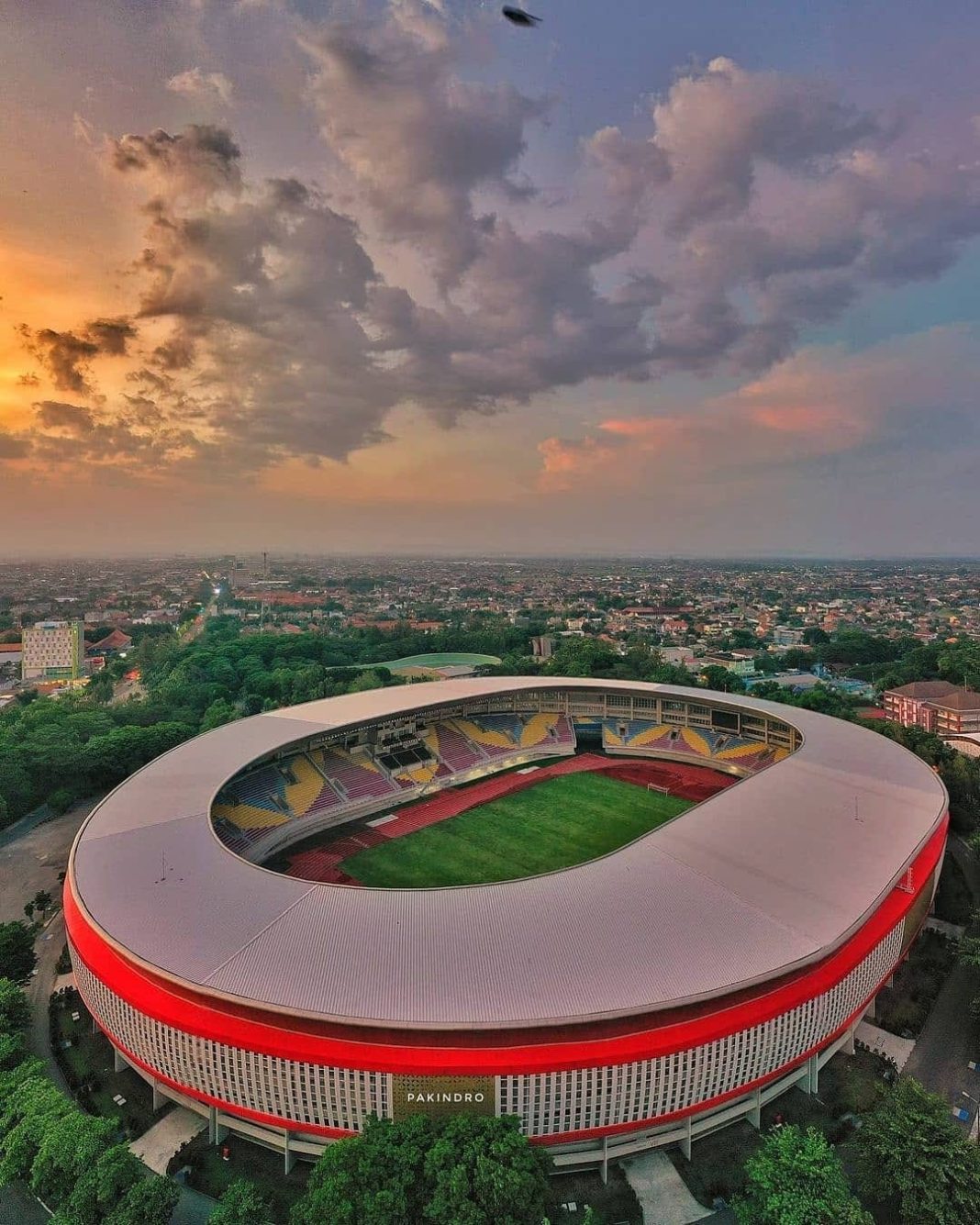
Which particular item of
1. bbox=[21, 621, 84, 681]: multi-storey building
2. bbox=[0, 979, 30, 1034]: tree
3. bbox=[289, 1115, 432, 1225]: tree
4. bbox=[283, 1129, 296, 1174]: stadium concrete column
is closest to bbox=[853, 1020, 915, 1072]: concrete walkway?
bbox=[289, 1115, 432, 1225]: tree

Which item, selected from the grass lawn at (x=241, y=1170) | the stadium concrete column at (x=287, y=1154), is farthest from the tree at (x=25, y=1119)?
the stadium concrete column at (x=287, y=1154)

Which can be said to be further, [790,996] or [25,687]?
[25,687]

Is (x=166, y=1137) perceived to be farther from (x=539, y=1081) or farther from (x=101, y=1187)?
(x=539, y=1081)

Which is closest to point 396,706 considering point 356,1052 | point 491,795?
point 491,795

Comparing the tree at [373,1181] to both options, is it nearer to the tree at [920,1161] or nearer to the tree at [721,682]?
the tree at [920,1161]

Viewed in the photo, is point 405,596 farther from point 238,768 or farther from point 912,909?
point 912,909

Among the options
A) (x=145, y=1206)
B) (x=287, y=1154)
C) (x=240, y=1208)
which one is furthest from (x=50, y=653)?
(x=240, y=1208)
